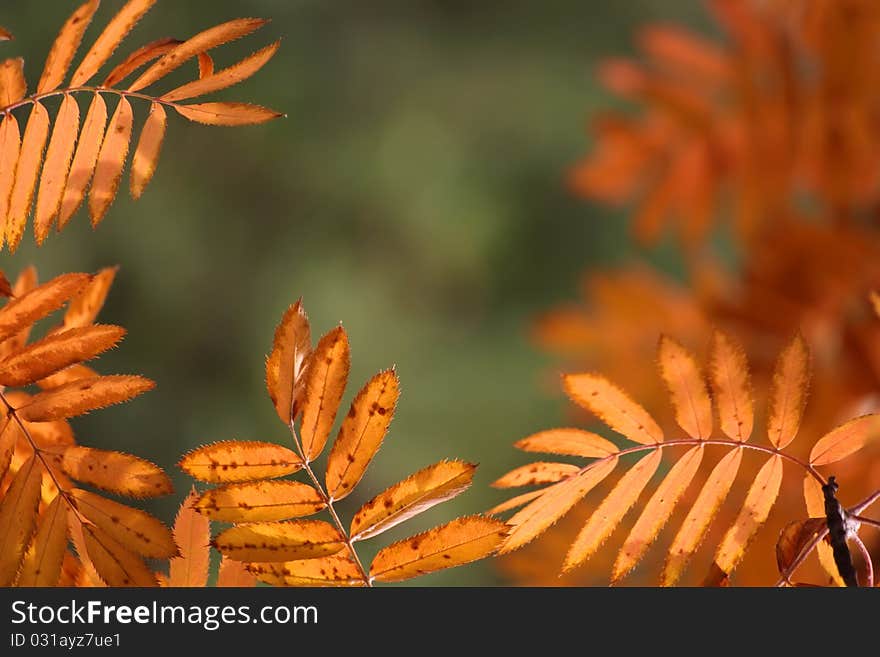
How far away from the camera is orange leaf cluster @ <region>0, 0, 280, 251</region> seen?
0.36 m

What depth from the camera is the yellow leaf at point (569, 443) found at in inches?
13.8

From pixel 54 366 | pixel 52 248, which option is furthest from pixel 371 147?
pixel 54 366

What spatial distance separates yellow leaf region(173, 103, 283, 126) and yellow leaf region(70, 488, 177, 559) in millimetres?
153

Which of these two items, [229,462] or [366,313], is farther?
[366,313]

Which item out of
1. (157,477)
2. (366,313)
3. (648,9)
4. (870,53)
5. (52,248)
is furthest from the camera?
(648,9)

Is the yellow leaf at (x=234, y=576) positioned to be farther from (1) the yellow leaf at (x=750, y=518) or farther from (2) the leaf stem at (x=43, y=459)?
(1) the yellow leaf at (x=750, y=518)

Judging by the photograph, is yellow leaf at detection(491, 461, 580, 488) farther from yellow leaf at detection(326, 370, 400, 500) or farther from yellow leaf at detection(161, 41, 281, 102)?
yellow leaf at detection(161, 41, 281, 102)

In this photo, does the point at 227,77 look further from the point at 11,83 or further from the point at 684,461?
the point at 684,461

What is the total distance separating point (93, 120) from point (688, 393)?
0.27 metres

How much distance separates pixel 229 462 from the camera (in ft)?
1.12

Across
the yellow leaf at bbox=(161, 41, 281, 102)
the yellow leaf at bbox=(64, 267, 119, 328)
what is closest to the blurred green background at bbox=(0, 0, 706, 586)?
the yellow leaf at bbox=(64, 267, 119, 328)
